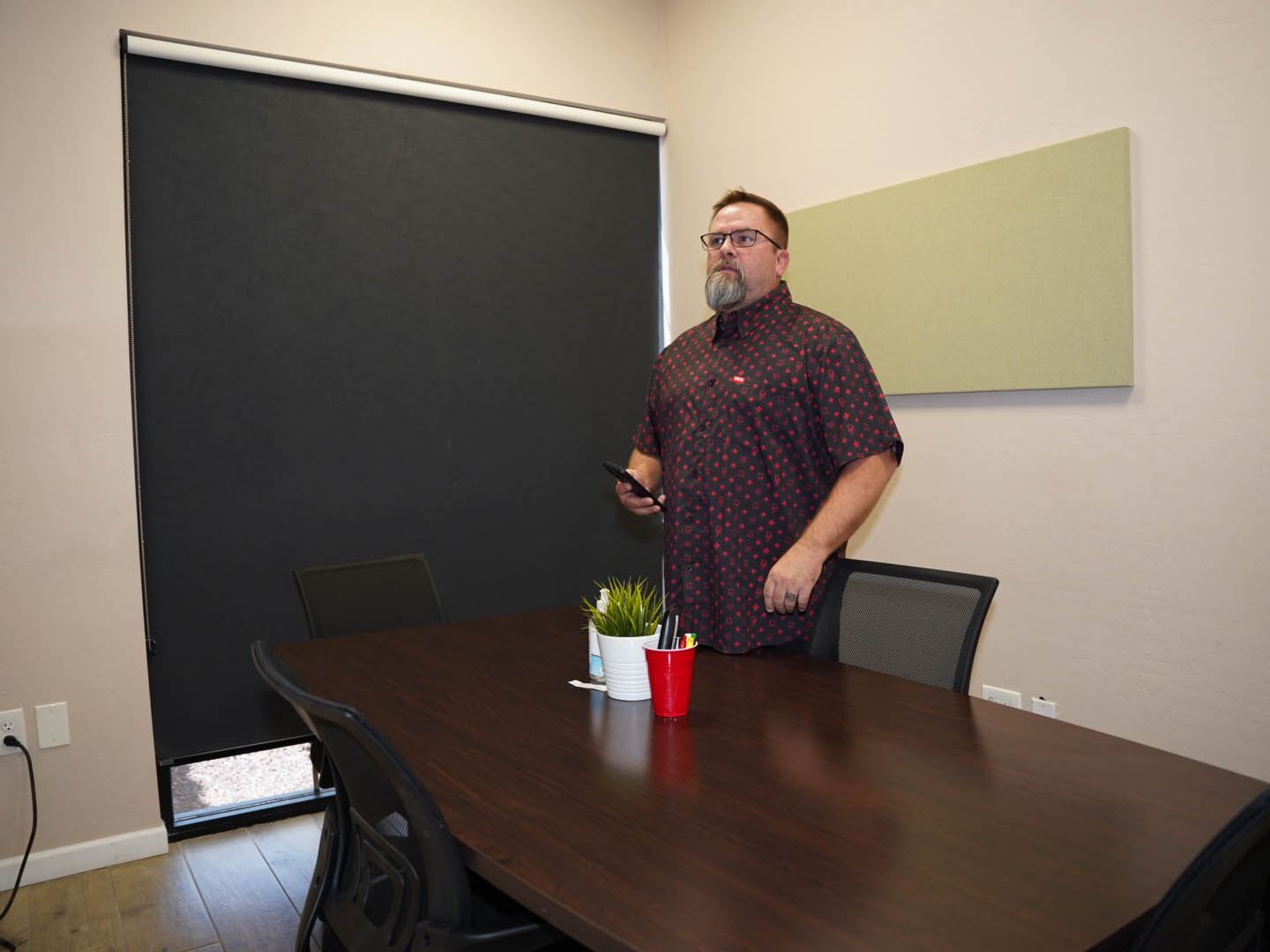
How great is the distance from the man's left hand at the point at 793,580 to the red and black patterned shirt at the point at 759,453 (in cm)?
16

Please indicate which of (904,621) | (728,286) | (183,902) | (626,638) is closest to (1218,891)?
(626,638)

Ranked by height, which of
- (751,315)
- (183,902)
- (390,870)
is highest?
(751,315)

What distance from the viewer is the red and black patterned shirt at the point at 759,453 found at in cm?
236

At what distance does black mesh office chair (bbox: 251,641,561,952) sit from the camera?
1241mm

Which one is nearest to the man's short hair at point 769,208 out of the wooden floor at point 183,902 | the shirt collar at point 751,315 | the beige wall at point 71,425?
the shirt collar at point 751,315

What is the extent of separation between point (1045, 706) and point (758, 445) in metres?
1.27

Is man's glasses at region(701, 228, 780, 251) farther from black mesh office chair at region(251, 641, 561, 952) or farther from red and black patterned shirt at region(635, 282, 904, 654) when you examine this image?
black mesh office chair at region(251, 641, 561, 952)

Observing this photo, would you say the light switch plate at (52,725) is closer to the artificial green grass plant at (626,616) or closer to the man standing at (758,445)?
the man standing at (758,445)

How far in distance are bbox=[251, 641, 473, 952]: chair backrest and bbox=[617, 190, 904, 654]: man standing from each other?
95 centimetres

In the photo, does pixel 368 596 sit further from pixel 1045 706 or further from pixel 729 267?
pixel 1045 706

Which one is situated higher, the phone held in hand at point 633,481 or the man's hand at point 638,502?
the phone held in hand at point 633,481

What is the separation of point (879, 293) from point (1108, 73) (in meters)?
0.93

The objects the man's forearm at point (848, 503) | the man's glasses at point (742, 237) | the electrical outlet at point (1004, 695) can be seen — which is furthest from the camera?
the electrical outlet at point (1004, 695)

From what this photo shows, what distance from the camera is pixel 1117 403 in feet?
8.92
